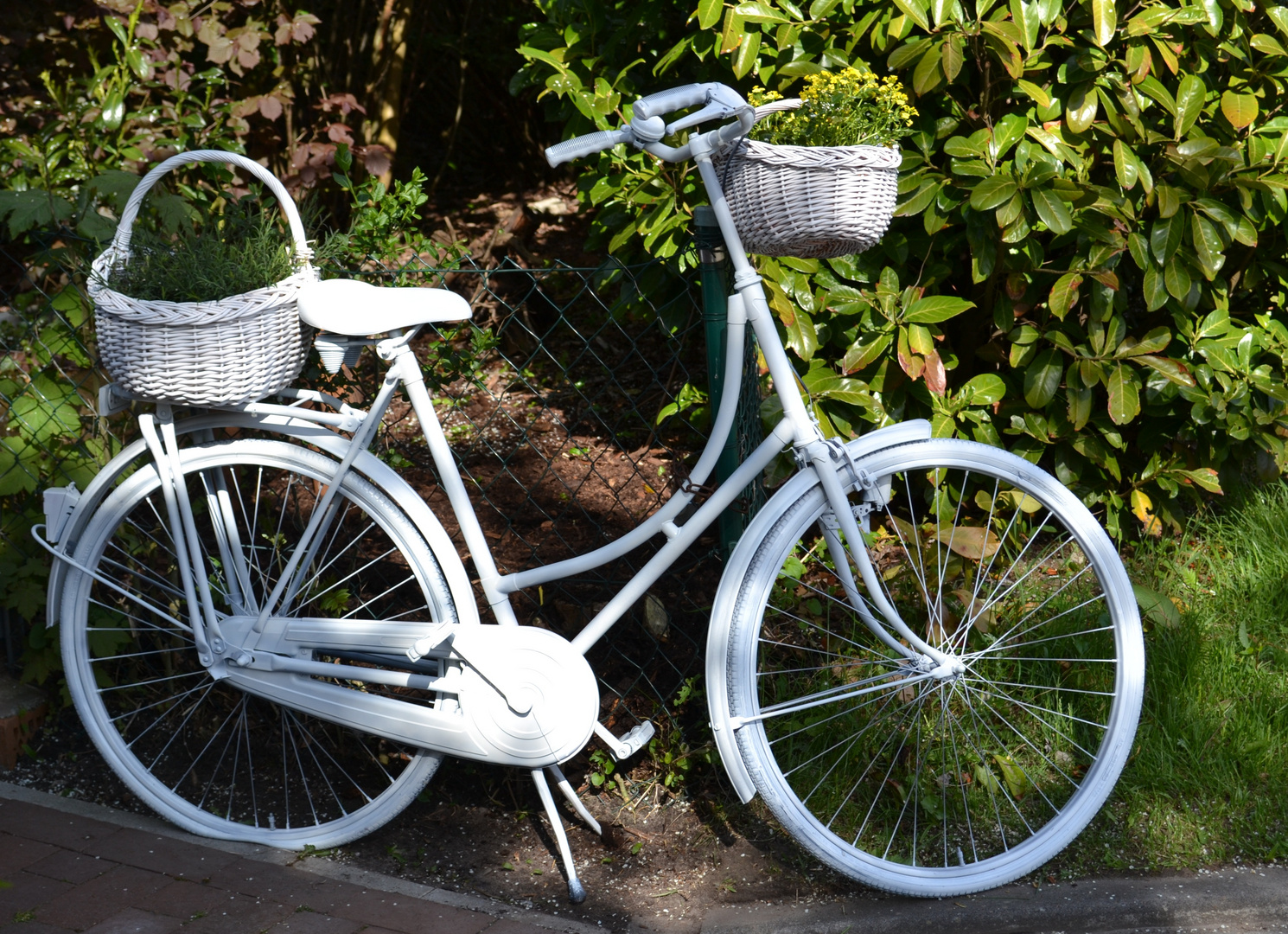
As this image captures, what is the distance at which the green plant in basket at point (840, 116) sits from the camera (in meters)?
1.97

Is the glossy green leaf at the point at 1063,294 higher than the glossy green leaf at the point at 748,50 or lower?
lower

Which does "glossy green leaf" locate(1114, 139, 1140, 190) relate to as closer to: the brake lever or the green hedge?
the green hedge

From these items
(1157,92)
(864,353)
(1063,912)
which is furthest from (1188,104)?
(1063,912)

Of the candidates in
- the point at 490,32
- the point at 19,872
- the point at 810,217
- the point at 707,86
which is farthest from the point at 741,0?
the point at 490,32

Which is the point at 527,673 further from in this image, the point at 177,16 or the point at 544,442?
the point at 177,16

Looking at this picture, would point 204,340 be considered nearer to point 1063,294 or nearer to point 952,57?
point 952,57

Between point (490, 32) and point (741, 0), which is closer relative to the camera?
point (741, 0)

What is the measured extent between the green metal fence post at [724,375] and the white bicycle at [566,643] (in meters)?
0.17

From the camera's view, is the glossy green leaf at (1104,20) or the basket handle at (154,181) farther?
the glossy green leaf at (1104,20)

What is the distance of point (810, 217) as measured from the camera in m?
1.85

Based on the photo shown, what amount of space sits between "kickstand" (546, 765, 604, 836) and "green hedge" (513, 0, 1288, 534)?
3.66 ft

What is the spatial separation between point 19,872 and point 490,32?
450cm

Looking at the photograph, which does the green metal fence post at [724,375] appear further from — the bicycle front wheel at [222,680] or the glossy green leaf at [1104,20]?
the glossy green leaf at [1104,20]

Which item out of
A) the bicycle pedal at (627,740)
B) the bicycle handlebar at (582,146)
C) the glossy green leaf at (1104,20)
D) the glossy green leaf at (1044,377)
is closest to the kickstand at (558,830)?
the bicycle pedal at (627,740)
